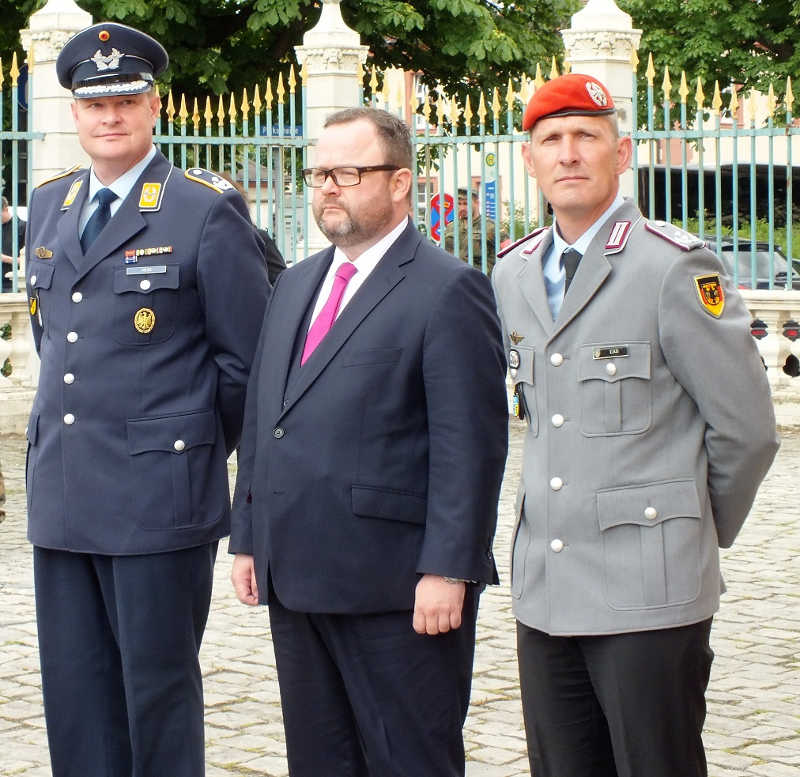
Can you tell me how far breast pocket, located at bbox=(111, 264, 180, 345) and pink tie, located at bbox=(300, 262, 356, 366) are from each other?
0.52 metres

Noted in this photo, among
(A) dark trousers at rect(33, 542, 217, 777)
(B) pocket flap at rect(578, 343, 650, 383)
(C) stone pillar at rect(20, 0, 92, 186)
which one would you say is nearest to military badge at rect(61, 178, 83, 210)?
(A) dark trousers at rect(33, 542, 217, 777)

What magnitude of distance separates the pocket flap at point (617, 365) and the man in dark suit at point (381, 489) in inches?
9.3

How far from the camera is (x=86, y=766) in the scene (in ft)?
12.6

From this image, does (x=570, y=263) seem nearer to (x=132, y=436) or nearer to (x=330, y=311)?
(x=330, y=311)

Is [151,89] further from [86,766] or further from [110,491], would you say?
[86,766]

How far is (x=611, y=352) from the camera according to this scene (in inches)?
125

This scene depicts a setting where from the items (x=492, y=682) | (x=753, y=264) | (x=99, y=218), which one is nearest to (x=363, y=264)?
(x=99, y=218)

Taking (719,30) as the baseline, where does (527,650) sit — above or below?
below

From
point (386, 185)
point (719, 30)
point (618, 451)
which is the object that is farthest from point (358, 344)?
point (719, 30)

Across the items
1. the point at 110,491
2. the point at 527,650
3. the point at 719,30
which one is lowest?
the point at 527,650

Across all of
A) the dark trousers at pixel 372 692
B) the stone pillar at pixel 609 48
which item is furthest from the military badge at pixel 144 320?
the stone pillar at pixel 609 48

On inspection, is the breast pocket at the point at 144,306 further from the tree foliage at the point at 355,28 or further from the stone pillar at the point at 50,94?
the tree foliage at the point at 355,28

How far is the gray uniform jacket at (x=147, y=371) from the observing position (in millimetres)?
3811

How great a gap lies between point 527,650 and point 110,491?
1.12 metres
